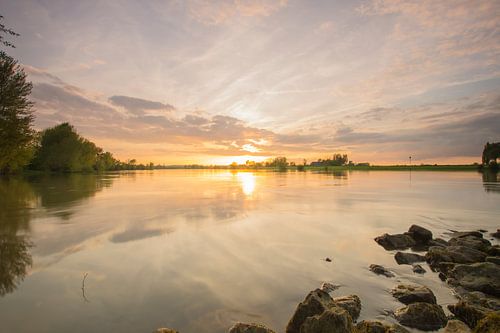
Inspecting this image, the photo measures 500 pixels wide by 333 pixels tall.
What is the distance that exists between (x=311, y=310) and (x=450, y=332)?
266 cm

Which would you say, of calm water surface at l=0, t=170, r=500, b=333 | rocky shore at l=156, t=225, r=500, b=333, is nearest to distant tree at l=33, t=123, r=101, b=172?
calm water surface at l=0, t=170, r=500, b=333

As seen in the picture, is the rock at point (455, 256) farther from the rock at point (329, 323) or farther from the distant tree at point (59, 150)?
the distant tree at point (59, 150)

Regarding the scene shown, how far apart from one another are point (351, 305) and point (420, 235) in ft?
30.5

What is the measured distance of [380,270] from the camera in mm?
9195

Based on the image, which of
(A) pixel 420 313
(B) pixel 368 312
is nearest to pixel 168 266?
(B) pixel 368 312

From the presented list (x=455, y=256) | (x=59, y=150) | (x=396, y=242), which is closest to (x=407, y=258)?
(x=455, y=256)

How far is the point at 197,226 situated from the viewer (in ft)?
52.2

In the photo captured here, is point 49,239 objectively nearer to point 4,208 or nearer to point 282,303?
point 282,303

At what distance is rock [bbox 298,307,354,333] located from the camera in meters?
4.82

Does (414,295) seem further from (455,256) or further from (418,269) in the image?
(455,256)

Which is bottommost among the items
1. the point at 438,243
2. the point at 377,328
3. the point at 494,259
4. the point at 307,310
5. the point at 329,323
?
the point at 438,243

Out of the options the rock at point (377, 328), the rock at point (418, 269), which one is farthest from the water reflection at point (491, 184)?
the rock at point (377, 328)

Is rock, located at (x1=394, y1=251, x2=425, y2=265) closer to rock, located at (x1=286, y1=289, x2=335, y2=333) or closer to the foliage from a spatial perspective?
rock, located at (x1=286, y1=289, x2=335, y2=333)

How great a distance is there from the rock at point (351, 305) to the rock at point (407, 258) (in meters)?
4.72
